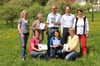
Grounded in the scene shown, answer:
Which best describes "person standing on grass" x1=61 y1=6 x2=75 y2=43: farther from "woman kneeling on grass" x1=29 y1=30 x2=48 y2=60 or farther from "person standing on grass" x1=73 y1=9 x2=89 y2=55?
A: "woman kneeling on grass" x1=29 y1=30 x2=48 y2=60

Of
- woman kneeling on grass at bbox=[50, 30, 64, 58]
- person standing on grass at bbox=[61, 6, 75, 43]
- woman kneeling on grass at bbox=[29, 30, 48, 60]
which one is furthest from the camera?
person standing on grass at bbox=[61, 6, 75, 43]

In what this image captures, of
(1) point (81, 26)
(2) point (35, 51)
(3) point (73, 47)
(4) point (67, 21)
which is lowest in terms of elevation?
(2) point (35, 51)

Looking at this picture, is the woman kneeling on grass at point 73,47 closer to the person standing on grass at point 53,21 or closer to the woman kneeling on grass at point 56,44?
the woman kneeling on grass at point 56,44

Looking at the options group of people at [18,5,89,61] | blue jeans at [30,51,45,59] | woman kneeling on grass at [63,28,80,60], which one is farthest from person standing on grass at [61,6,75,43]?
blue jeans at [30,51,45,59]

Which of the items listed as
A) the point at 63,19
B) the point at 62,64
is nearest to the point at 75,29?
the point at 63,19

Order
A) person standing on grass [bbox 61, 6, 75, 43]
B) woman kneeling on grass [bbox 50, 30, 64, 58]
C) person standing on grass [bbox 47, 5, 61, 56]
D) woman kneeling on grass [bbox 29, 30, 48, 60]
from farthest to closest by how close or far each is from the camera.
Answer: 1. person standing on grass [bbox 47, 5, 61, 56]
2. person standing on grass [bbox 61, 6, 75, 43]
3. woman kneeling on grass [bbox 50, 30, 64, 58]
4. woman kneeling on grass [bbox 29, 30, 48, 60]

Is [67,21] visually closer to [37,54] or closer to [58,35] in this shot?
[58,35]

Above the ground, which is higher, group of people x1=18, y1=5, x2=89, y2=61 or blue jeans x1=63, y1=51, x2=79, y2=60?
group of people x1=18, y1=5, x2=89, y2=61

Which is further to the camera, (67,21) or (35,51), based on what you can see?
(67,21)

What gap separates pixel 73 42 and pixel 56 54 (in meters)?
0.83

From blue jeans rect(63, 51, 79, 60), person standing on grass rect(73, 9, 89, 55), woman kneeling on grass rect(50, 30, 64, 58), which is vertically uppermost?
person standing on grass rect(73, 9, 89, 55)

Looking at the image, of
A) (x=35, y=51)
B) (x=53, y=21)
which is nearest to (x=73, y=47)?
(x=35, y=51)

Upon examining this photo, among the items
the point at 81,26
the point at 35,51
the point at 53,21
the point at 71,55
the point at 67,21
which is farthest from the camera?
the point at 53,21

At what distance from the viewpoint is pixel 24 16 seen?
641 cm
